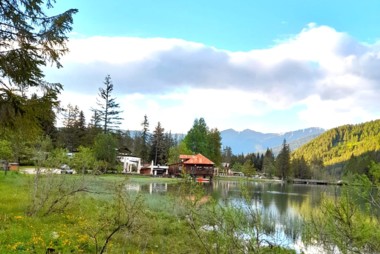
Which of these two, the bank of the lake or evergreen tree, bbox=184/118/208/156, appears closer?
the bank of the lake

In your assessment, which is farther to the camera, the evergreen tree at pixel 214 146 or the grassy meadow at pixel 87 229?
the evergreen tree at pixel 214 146

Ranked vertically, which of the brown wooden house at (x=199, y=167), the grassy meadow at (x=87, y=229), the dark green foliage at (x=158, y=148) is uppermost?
the dark green foliage at (x=158, y=148)

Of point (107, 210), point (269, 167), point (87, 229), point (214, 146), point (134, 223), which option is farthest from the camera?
point (269, 167)

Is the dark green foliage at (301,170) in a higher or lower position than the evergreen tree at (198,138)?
lower

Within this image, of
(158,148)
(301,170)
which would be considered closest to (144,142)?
(158,148)

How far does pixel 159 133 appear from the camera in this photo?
8119 cm

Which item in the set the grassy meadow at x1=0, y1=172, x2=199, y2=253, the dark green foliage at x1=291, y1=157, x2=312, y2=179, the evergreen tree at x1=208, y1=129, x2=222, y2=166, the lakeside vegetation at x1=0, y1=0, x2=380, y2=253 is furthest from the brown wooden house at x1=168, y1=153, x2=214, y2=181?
the dark green foliage at x1=291, y1=157, x2=312, y2=179

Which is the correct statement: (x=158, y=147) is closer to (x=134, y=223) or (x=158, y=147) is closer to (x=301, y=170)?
(x=301, y=170)

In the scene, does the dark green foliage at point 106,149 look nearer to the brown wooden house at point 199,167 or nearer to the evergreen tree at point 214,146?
the brown wooden house at point 199,167

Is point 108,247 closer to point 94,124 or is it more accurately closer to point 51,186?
point 51,186

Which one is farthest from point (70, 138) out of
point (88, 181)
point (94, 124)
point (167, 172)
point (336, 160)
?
point (336, 160)

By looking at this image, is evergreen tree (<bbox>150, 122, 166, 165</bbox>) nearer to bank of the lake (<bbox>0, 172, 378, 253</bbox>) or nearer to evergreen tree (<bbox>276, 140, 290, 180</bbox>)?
evergreen tree (<bbox>276, 140, 290, 180</bbox>)

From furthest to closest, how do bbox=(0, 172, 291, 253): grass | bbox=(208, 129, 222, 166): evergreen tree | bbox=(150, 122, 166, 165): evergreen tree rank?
bbox=(208, 129, 222, 166): evergreen tree, bbox=(150, 122, 166, 165): evergreen tree, bbox=(0, 172, 291, 253): grass

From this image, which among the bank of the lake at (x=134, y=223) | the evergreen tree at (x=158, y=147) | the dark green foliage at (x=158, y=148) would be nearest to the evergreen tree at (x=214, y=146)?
the dark green foliage at (x=158, y=148)
